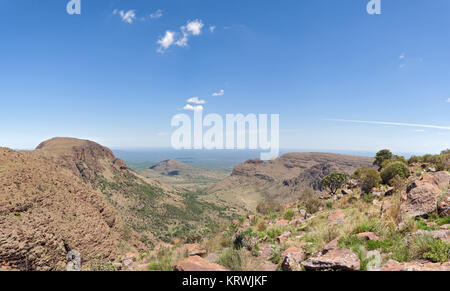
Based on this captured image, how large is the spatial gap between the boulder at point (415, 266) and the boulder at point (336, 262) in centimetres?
64

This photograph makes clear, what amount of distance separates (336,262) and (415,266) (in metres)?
1.67

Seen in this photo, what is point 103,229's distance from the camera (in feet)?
96.4

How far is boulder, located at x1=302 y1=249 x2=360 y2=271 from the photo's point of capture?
14.1 ft

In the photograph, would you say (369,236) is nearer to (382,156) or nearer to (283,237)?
(283,237)

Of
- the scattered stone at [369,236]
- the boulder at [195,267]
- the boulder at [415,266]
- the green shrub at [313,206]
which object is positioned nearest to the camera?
the boulder at [415,266]

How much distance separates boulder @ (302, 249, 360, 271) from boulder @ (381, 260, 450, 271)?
64 centimetres

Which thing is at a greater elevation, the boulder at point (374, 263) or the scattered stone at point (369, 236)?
the boulder at point (374, 263)

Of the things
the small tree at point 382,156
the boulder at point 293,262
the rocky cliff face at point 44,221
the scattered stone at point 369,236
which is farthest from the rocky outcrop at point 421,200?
the small tree at point 382,156

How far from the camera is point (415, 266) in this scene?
4195 mm

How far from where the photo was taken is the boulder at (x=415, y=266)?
398cm

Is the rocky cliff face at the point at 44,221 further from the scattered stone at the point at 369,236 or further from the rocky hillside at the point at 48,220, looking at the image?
the scattered stone at the point at 369,236

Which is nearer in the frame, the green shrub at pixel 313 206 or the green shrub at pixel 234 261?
the green shrub at pixel 234 261

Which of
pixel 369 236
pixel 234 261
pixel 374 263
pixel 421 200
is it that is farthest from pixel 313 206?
pixel 234 261
